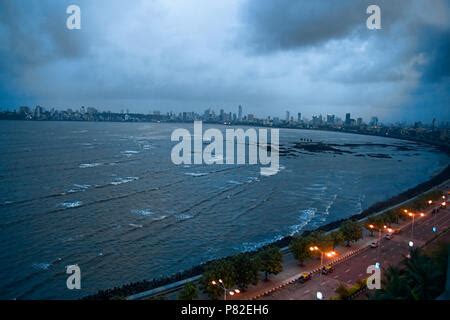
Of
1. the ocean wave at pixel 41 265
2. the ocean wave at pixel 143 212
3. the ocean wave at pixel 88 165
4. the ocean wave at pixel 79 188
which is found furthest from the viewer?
the ocean wave at pixel 88 165

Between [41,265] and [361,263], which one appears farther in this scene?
[41,265]

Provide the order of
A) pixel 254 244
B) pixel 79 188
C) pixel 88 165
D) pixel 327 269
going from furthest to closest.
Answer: pixel 88 165 < pixel 79 188 < pixel 254 244 < pixel 327 269

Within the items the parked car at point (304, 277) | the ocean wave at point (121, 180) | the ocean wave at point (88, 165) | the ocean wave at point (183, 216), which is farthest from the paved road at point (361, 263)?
the ocean wave at point (88, 165)

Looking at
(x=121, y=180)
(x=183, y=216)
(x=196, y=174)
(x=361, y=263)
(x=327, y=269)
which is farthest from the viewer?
A: (x=196, y=174)

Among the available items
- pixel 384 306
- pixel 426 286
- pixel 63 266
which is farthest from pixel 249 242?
pixel 384 306

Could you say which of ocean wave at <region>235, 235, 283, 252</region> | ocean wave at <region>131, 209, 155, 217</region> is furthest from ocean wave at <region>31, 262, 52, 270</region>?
ocean wave at <region>235, 235, 283, 252</region>

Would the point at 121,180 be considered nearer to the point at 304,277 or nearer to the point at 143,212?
the point at 143,212

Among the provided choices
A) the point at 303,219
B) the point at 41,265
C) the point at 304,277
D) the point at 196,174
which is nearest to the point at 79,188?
the point at 196,174

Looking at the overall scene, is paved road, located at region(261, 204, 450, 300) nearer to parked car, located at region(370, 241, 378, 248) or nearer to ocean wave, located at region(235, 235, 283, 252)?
parked car, located at region(370, 241, 378, 248)

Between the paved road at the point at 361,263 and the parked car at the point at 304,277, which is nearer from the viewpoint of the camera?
the paved road at the point at 361,263

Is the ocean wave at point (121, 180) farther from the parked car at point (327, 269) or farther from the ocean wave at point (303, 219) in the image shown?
the parked car at point (327, 269)
